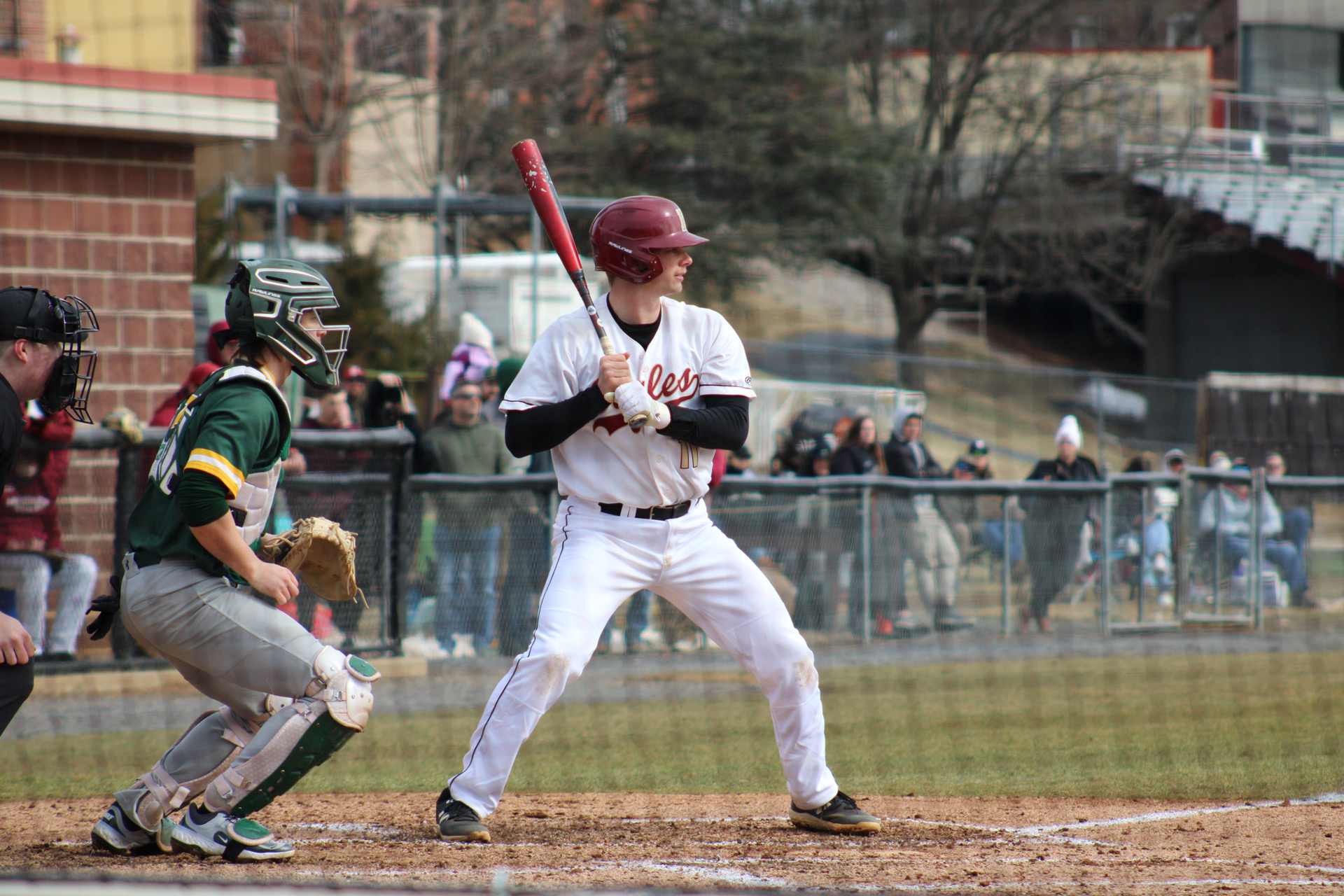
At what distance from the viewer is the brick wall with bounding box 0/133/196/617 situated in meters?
9.34

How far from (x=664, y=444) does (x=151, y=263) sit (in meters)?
6.44

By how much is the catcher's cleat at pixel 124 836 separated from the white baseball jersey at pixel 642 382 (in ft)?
5.39

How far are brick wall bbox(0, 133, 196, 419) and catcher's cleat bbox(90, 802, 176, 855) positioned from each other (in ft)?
18.9

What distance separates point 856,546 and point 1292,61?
22.0 metres

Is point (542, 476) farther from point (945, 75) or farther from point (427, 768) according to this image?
point (945, 75)

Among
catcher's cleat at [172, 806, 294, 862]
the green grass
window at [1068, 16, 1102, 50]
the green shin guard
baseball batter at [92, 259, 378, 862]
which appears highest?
window at [1068, 16, 1102, 50]

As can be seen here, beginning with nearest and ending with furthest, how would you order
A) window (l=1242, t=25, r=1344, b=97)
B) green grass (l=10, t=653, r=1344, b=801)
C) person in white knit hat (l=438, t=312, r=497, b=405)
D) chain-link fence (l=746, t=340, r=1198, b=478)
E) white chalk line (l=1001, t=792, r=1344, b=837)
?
white chalk line (l=1001, t=792, r=1344, b=837) < green grass (l=10, t=653, r=1344, b=801) < person in white knit hat (l=438, t=312, r=497, b=405) < chain-link fence (l=746, t=340, r=1198, b=478) < window (l=1242, t=25, r=1344, b=97)

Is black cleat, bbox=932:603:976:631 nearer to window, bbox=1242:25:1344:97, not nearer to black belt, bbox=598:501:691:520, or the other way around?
black belt, bbox=598:501:691:520

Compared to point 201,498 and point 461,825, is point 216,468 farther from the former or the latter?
point 461,825

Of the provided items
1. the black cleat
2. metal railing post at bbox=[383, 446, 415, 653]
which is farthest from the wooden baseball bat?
the black cleat

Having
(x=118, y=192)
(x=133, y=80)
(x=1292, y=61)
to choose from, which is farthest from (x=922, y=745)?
(x=1292, y=61)

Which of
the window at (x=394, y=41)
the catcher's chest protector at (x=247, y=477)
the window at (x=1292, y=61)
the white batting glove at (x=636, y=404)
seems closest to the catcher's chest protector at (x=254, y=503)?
the catcher's chest protector at (x=247, y=477)

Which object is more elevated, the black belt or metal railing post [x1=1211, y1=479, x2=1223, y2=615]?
the black belt

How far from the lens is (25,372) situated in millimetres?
3959
